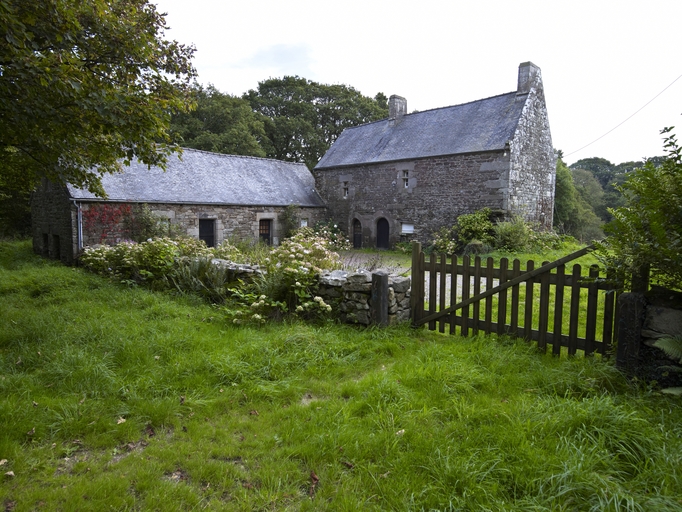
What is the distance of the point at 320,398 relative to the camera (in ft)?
12.2

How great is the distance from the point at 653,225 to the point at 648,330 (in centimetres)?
96

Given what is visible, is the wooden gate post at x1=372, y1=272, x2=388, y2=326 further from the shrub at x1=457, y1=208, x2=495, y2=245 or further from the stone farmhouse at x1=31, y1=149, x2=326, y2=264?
the stone farmhouse at x1=31, y1=149, x2=326, y2=264

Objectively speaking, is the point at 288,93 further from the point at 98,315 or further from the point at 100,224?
the point at 98,315

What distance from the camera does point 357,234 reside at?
20.8m

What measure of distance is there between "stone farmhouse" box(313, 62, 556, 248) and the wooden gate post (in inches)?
456

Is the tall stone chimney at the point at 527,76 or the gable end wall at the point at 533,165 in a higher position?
the tall stone chimney at the point at 527,76

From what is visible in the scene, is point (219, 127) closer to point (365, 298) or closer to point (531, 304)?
point (365, 298)

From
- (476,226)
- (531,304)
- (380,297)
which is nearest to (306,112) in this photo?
(476,226)

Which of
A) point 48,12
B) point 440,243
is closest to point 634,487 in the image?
point 48,12

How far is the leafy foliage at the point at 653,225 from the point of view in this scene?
3268mm

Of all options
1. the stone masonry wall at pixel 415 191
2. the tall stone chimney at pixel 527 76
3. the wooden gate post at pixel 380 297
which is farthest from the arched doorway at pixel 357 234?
the wooden gate post at pixel 380 297

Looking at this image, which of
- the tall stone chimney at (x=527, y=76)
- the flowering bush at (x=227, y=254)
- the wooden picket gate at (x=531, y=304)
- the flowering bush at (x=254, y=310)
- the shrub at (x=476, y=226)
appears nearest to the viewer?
the wooden picket gate at (x=531, y=304)

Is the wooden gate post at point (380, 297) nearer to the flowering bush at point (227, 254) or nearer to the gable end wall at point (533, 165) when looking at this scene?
the flowering bush at point (227, 254)

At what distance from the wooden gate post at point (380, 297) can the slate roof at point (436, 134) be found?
1206 centimetres
